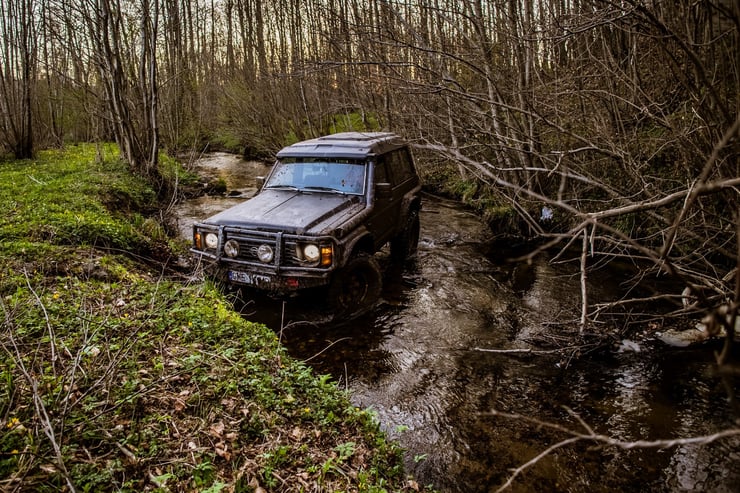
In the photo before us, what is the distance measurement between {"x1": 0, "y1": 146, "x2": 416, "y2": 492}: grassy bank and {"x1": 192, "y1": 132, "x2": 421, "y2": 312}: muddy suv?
0.62 meters

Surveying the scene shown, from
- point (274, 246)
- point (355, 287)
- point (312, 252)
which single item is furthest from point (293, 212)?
point (355, 287)

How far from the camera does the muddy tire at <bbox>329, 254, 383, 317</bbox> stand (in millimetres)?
5730

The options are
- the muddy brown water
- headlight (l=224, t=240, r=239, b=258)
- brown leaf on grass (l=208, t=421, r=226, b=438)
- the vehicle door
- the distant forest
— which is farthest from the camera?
the vehicle door

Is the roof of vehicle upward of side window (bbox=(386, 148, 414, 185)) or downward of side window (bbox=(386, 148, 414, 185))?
upward

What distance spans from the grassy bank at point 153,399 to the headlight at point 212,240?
0.52 m

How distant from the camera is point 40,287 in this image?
180 inches

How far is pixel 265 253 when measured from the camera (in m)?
5.40

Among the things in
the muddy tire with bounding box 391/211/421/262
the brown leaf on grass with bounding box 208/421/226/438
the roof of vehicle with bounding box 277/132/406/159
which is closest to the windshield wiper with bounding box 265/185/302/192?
the roof of vehicle with bounding box 277/132/406/159

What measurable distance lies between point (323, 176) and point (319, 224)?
137 centimetres

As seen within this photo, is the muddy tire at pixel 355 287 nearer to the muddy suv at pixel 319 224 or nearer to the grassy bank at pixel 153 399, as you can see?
the muddy suv at pixel 319 224

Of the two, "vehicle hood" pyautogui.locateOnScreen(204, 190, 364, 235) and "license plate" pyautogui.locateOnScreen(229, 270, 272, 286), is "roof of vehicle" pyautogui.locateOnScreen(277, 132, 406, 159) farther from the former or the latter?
"license plate" pyautogui.locateOnScreen(229, 270, 272, 286)

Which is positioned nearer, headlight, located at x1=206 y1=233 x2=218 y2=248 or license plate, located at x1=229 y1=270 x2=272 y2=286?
license plate, located at x1=229 y1=270 x2=272 y2=286

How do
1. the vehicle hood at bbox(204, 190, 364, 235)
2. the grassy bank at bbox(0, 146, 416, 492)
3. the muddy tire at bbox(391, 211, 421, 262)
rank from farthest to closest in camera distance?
the muddy tire at bbox(391, 211, 421, 262), the vehicle hood at bbox(204, 190, 364, 235), the grassy bank at bbox(0, 146, 416, 492)

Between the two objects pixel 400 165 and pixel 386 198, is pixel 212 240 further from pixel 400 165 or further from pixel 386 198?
pixel 400 165
